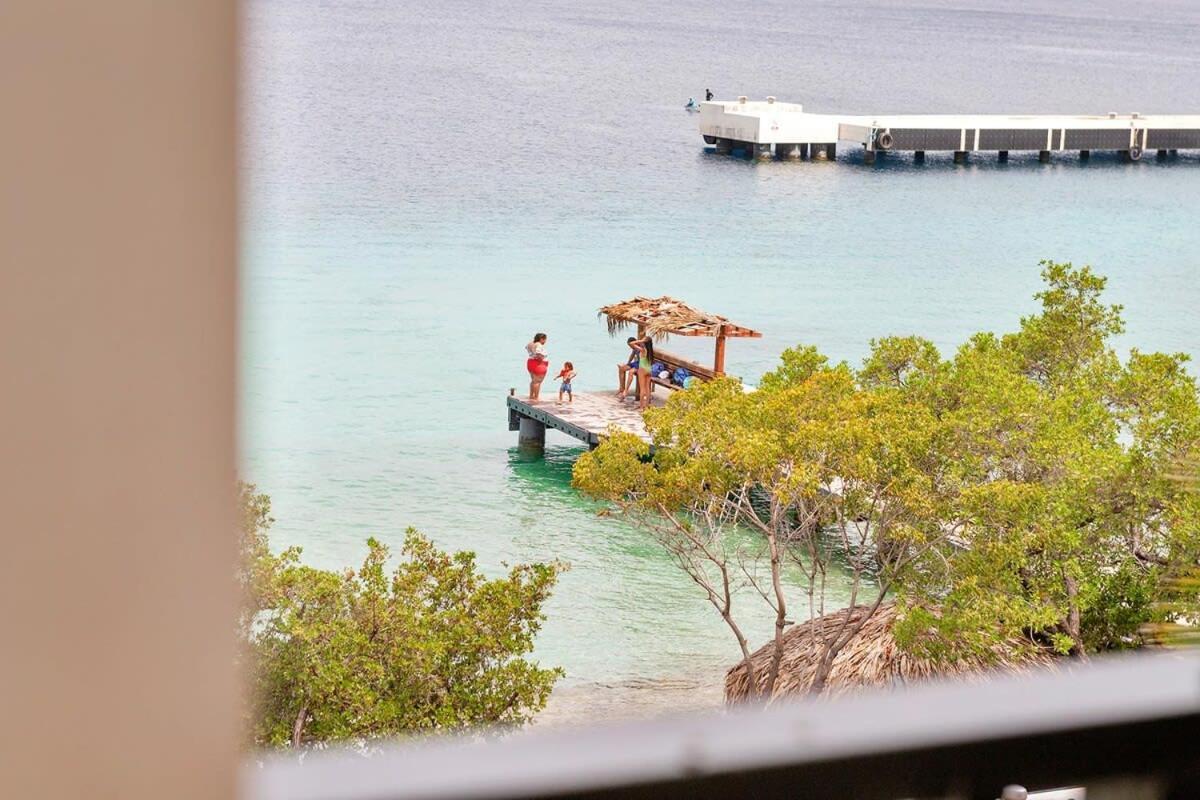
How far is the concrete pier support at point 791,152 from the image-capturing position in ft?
99.2

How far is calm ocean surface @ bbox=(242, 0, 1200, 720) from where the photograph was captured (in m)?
12.8

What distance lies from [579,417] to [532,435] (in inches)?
59.2

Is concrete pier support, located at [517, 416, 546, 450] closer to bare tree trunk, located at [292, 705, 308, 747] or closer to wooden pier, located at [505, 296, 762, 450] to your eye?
wooden pier, located at [505, 296, 762, 450]

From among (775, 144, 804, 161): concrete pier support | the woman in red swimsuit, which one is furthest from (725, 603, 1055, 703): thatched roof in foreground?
(775, 144, 804, 161): concrete pier support

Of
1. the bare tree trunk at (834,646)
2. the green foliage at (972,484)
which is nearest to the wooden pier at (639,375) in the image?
the green foliage at (972,484)

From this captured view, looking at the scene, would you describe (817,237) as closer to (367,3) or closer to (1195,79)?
(1195,79)

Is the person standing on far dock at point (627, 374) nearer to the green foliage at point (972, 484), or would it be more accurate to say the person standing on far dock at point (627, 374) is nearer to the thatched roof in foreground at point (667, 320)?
the thatched roof in foreground at point (667, 320)

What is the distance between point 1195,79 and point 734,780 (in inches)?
1725

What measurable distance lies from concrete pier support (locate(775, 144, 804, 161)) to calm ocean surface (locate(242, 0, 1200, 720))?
0.28 metres

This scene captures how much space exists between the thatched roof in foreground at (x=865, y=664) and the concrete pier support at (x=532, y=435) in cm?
622

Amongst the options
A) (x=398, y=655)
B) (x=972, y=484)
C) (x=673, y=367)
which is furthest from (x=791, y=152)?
(x=398, y=655)

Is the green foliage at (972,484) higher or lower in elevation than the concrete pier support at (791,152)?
lower

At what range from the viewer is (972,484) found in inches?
267

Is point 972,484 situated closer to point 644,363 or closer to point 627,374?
point 644,363
